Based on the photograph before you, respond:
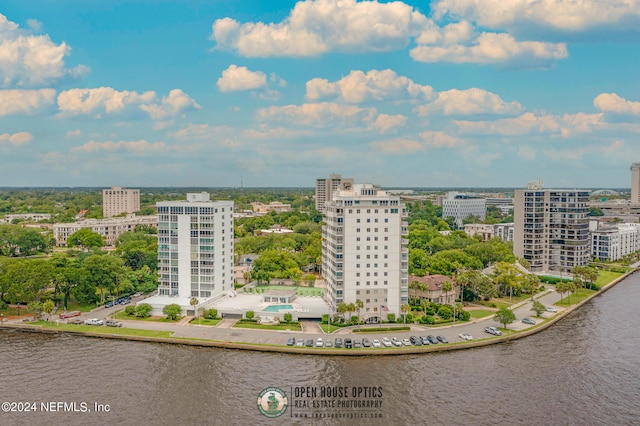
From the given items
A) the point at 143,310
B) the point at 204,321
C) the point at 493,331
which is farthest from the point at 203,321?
the point at 493,331

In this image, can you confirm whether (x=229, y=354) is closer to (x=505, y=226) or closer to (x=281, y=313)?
(x=281, y=313)

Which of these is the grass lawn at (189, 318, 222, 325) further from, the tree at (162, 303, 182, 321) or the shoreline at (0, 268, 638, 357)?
the shoreline at (0, 268, 638, 357)

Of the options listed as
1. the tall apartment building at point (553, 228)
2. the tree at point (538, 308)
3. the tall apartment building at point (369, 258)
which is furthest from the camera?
the tall apartment building at point (553, 228)

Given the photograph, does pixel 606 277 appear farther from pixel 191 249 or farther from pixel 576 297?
pixel 191 249

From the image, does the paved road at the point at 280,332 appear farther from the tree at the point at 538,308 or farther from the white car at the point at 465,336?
the tree at the point at 538,308

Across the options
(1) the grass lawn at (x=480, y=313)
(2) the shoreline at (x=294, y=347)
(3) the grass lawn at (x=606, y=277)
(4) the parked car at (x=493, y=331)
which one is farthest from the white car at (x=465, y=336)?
(3) the grass lawn at (x=606, y=277)

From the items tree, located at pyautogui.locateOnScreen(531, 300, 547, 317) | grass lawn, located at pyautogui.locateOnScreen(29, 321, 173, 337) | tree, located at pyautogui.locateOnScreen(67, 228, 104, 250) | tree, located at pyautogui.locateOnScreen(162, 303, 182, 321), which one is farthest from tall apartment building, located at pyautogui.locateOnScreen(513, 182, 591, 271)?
tree, located at pyautogui.locateOnScreen(67, 228, 104, 250)
